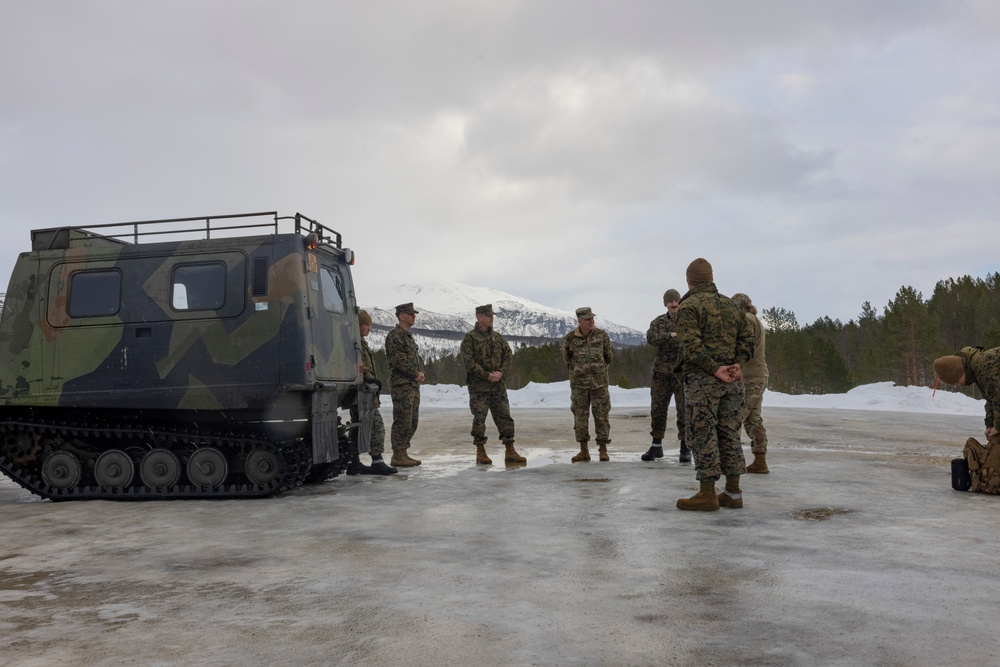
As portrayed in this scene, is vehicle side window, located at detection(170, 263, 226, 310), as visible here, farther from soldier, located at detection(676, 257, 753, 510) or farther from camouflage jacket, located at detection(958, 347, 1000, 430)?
camouflage jacket, located at detection(958, 347, 1000, 430)

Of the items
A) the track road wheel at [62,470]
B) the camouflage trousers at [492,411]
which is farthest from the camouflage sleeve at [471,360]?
the track road wheel at [62,470]

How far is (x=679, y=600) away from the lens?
4.06 metres

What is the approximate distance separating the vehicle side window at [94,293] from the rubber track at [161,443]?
1280 millimetres

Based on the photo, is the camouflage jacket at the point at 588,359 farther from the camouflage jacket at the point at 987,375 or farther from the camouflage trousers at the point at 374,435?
the camouflage jacket at the point at 987,375

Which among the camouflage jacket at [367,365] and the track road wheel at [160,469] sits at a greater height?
the camouflage jacket at [367,365]

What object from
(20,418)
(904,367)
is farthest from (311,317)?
(904,367)

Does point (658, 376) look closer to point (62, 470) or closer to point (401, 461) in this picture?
point (401, 461)

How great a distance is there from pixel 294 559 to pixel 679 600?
2598 mm

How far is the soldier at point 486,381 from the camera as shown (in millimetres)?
10852

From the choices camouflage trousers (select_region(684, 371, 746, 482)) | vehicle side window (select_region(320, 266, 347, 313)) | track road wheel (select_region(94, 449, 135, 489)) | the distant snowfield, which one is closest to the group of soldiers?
camouflage trousers (select_region(684, 371, 746, 482))

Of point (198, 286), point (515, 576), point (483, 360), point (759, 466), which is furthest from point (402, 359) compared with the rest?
point (515, 576)

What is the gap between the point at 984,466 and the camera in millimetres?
7484

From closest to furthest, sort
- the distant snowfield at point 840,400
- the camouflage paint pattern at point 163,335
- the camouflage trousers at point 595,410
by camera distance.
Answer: the camouflage paint pattern at point 163,335 < the camouflage trousers at point 595,410 < the distant snowfield at point 840,400

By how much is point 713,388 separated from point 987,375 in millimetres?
2563
